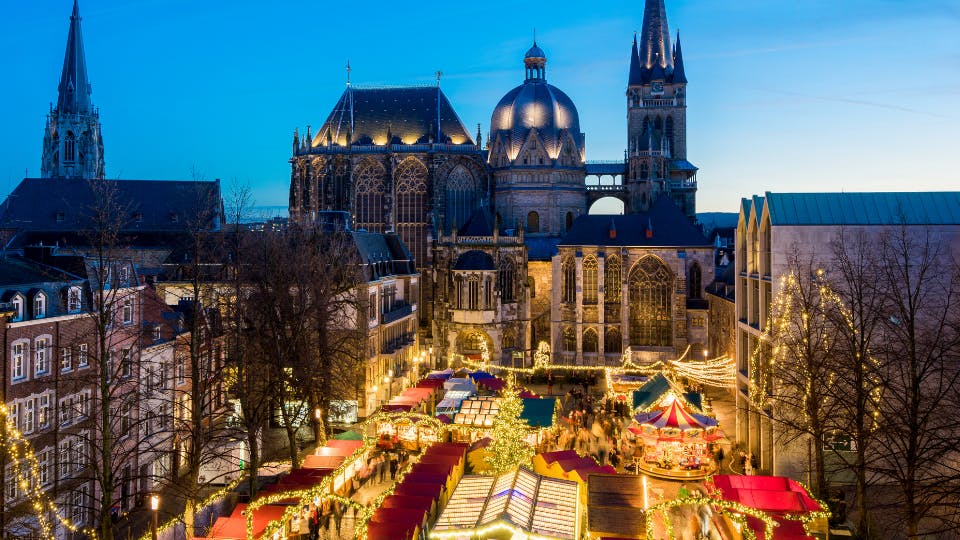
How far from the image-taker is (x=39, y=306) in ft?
74.3

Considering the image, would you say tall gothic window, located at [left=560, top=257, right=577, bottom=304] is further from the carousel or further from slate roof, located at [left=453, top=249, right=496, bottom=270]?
the carousel

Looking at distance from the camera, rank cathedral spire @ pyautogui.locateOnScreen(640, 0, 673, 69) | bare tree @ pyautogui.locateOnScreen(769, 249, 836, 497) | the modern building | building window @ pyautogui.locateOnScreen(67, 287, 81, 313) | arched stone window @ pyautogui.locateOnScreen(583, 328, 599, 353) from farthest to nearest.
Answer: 1. cathedral spire @ pyautogui.locateOnScreen(640, 0, 673, 69)
2. arched stone window @ pyautogui.locateOnScreen(583, 328, 599, 353)
3. the modern building
4. bare tree @ pyautogui.locateOnScreen(769, 249, 836, 497)
5. building window @ pyautogui.locateOnScreen(67, 287, 81, 313)

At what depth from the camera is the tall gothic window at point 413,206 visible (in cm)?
6600

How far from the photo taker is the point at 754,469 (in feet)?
101

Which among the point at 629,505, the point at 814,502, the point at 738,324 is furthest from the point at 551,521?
the point at 738,324

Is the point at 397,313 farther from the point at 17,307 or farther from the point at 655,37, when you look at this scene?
the point at 655,37

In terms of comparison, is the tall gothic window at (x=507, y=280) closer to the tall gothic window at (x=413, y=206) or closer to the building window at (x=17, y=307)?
the tall gothic window at (x=413, y=206)

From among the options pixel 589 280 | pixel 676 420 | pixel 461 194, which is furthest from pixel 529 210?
pixel 676 420

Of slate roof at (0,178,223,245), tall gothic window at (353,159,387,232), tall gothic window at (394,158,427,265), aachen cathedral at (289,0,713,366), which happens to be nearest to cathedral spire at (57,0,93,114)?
slate roof at (0,178,223,245)

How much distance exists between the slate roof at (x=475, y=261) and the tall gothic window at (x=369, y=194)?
11.4 meters

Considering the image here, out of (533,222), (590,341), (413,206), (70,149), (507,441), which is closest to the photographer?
(507,441)

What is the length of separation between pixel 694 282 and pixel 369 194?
28.8m

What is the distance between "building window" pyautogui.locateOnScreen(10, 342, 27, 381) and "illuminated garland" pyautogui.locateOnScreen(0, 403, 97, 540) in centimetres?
176

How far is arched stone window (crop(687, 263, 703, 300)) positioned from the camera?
57.4m
